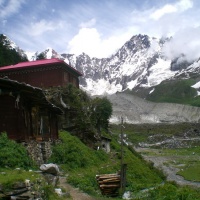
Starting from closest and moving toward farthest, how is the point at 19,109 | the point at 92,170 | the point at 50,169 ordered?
the point at 50,169, the point at 19,109, the point at 92,170

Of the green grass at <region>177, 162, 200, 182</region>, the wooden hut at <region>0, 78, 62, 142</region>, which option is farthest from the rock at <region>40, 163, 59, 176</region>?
the green grass at <region>177, 162, 200, 182</region>

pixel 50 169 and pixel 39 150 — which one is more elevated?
pixel 39 150

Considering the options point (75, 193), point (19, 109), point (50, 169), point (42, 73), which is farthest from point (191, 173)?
point (50, 169)

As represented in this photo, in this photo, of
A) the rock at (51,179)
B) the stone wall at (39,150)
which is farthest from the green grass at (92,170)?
the rock at (51,179)

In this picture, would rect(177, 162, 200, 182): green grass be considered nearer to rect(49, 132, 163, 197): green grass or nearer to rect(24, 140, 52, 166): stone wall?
Answer: rect(49, 132, 163, 197): green grass

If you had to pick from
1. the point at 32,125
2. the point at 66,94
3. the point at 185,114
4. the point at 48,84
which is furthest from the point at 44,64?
the point at 185,114

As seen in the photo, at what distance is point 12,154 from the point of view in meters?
18.1

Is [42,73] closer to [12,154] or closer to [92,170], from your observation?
[92,170]

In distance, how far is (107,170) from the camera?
2620 cm

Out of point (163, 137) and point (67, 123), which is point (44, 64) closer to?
point (67, 123)

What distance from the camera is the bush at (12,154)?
1750cm

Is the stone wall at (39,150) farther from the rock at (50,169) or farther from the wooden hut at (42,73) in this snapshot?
the wooden hut at (42,73)

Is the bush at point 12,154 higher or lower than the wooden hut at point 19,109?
lower

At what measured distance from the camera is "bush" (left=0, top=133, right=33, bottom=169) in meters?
17.5
